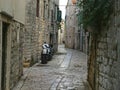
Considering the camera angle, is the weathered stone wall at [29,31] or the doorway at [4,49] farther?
Result: the weathered stone wall at [29,31]

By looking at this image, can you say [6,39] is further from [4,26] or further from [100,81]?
[100,81]

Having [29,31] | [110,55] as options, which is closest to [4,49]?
[110,55]

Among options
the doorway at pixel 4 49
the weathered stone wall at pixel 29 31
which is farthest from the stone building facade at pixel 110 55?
the weathered stone wall at pixel 29 31

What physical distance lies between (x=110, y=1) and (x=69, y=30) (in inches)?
1660

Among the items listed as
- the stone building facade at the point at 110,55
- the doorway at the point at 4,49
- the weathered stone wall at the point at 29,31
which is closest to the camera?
the stone building facade at the point at 110,55

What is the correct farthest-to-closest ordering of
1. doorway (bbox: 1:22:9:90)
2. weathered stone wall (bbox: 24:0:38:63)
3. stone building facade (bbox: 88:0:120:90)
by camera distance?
weathered stone wall (bbox: 24:0:38:63) → doorway (bbox: 1:22:9:90) → stone building facade (bbox: 88:0:120:90)

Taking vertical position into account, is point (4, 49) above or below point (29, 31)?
below

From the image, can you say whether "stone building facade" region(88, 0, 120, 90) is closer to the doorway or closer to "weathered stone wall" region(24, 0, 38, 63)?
the doorway

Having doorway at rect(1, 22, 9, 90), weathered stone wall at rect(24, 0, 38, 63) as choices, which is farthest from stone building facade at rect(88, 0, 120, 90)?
weathered stone wall at rect(24, 0, 38, 63)

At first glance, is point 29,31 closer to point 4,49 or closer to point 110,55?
point 4,49

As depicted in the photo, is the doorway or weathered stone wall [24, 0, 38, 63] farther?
weathered stone wall [24, 0, 38, 63]

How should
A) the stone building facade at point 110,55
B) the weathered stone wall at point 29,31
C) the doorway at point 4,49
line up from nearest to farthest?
1. the stone building facade at point 110,55
2. the doorway at point 4,49
3. the weathered stone wall at point 29,31

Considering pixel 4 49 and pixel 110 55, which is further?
pixel 4 49

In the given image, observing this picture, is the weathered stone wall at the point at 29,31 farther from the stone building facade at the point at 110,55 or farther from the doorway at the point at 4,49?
the stone building facade at the point at 110,55
